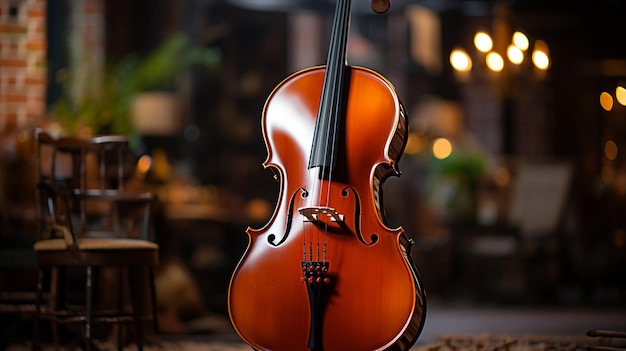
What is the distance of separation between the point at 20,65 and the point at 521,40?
2.86m

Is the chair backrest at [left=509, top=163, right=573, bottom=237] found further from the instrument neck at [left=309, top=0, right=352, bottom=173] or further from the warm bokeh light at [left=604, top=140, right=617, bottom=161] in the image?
the instrument neck at [left=309, top=0, right=352, bottom=173]

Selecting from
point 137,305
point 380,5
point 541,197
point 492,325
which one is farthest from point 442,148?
point 380,5

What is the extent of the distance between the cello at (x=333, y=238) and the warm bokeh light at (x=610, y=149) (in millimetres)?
9067

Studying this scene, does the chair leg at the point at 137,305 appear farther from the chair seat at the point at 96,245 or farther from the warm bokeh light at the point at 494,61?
the warm bokeh light at the point at 494,61

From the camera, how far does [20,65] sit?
5.41 metres

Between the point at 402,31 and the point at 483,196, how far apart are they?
7.36 ft

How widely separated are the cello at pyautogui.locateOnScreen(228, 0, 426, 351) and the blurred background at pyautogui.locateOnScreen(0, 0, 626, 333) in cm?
217

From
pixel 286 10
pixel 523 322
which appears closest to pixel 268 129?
pixel 523 322

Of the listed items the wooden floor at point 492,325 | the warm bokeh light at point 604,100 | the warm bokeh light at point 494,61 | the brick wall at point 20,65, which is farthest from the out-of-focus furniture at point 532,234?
the brick wall at point 20,65

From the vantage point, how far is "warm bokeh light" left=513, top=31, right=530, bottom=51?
5.95m

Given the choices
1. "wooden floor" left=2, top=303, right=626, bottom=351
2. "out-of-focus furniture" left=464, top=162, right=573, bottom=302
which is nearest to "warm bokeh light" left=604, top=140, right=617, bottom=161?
"out-of-focus furniture" left=464, top=162, right=573, bottom=302

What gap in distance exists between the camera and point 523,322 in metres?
6.04

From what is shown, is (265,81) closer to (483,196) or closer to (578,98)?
(483,196)

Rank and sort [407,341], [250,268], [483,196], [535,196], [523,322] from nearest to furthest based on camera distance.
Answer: [407,341] < [250,268] < [523,322] < [535,196] < [483,196]
